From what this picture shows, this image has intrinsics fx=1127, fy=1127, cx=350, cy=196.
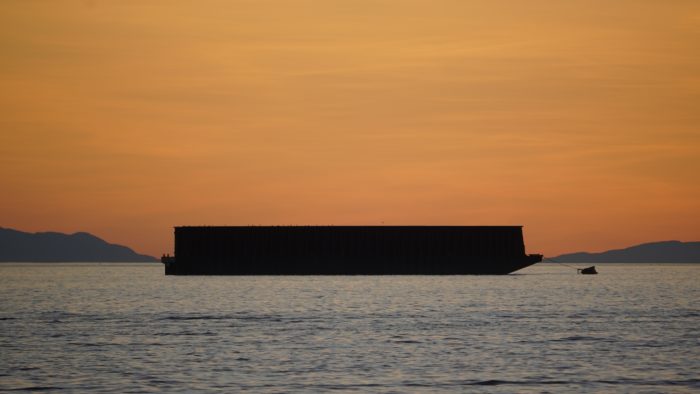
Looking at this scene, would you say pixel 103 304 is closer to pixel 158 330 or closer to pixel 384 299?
pixel 384 299

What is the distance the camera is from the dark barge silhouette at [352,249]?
5763 inches

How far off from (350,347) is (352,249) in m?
103

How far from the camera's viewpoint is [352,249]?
148250 mm

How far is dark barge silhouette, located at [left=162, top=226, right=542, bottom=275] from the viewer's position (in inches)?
5763

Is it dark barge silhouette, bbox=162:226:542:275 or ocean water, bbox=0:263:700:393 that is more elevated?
dark barge silhouette, bbox=162:226:542:275

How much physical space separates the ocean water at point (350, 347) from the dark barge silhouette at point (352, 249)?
65655 mm

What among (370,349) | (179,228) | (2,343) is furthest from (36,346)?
(179,228)

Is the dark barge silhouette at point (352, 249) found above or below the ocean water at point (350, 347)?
above

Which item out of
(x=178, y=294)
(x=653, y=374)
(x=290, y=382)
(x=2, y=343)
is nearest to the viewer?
(x=290, y=382)

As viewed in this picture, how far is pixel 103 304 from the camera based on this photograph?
271 ft

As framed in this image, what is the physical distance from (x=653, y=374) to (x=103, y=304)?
53327 mm

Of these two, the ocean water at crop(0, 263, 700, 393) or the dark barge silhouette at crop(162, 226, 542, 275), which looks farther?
the dark barge silhouette at crop(162, 226, 542, 275)

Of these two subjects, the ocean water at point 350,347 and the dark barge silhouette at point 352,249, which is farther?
the dark barge silhouette at point 352,249

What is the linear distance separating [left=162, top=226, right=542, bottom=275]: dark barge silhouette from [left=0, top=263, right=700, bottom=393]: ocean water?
6565cm
